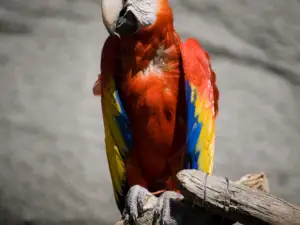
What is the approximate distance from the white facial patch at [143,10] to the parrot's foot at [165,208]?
478 millimetres

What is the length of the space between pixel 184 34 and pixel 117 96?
931 millimetres

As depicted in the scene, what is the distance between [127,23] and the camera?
152 cm

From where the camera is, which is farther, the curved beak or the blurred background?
the blurred background

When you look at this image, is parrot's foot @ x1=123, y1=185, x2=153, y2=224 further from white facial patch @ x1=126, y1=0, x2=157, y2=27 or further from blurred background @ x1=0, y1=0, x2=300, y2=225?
blurred background @ x1=0, y1=0, x2=300, y2=225

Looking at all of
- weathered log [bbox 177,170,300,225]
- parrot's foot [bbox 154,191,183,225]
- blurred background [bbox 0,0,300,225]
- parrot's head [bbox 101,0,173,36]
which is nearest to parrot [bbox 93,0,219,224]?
parrot's head [bbox 101,0,173,36]

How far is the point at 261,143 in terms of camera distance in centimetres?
243

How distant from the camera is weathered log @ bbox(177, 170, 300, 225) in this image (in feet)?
3.94

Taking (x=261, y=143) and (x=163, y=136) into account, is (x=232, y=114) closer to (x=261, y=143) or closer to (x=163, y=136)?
(x=261, y=143)

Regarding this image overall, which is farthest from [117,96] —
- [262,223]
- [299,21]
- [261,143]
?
[299,21]

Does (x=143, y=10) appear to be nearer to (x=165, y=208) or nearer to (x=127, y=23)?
(x=127, y=23)

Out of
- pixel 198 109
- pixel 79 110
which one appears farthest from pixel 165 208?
pixel 79 110

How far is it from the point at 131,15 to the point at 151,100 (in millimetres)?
244

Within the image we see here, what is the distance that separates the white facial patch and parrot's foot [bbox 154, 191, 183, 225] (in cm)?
48

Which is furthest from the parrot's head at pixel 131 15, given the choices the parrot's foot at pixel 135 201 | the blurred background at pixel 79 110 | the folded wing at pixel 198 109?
the blurred background at pixel 79 110
